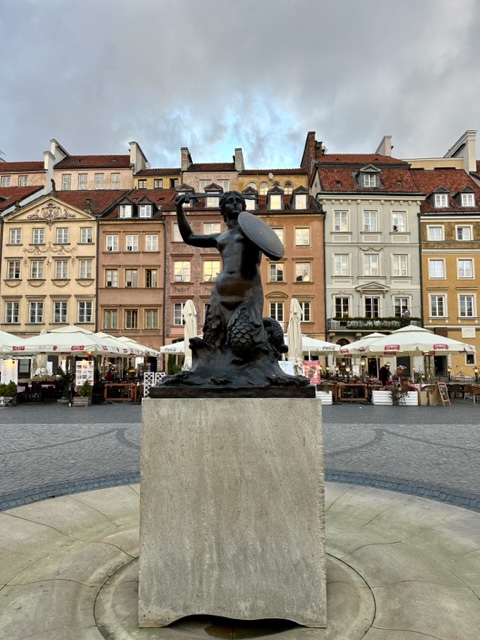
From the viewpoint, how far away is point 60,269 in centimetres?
3422

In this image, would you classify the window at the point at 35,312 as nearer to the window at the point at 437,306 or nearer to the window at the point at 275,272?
the window at the point at 275,272

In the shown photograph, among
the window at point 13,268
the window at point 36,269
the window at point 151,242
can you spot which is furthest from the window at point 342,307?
the window at point 13,268

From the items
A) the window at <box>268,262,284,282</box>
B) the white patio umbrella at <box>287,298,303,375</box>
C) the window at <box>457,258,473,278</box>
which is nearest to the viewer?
the white patio umbrella at <box>287,298,303,375</box>

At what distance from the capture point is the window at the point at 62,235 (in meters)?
34.4

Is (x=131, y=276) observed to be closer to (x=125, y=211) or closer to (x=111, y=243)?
(x=111, y=243)

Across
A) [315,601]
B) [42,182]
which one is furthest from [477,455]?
[42,182]

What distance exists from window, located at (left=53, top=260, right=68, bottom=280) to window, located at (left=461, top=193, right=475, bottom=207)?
3099 cm

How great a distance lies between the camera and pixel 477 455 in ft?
24.6

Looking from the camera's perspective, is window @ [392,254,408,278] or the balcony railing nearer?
the balcony railing

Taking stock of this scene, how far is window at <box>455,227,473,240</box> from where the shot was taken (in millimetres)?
33531

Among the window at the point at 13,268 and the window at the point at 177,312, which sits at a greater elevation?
the window at the point at 13,268

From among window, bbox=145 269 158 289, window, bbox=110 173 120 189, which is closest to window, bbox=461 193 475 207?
window, bbox=145 269 158 289

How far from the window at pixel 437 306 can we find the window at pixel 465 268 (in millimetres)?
2240

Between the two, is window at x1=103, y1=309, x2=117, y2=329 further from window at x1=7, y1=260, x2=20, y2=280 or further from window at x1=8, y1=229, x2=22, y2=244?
window at x1=8, y1=229, x2=22, y2=244
